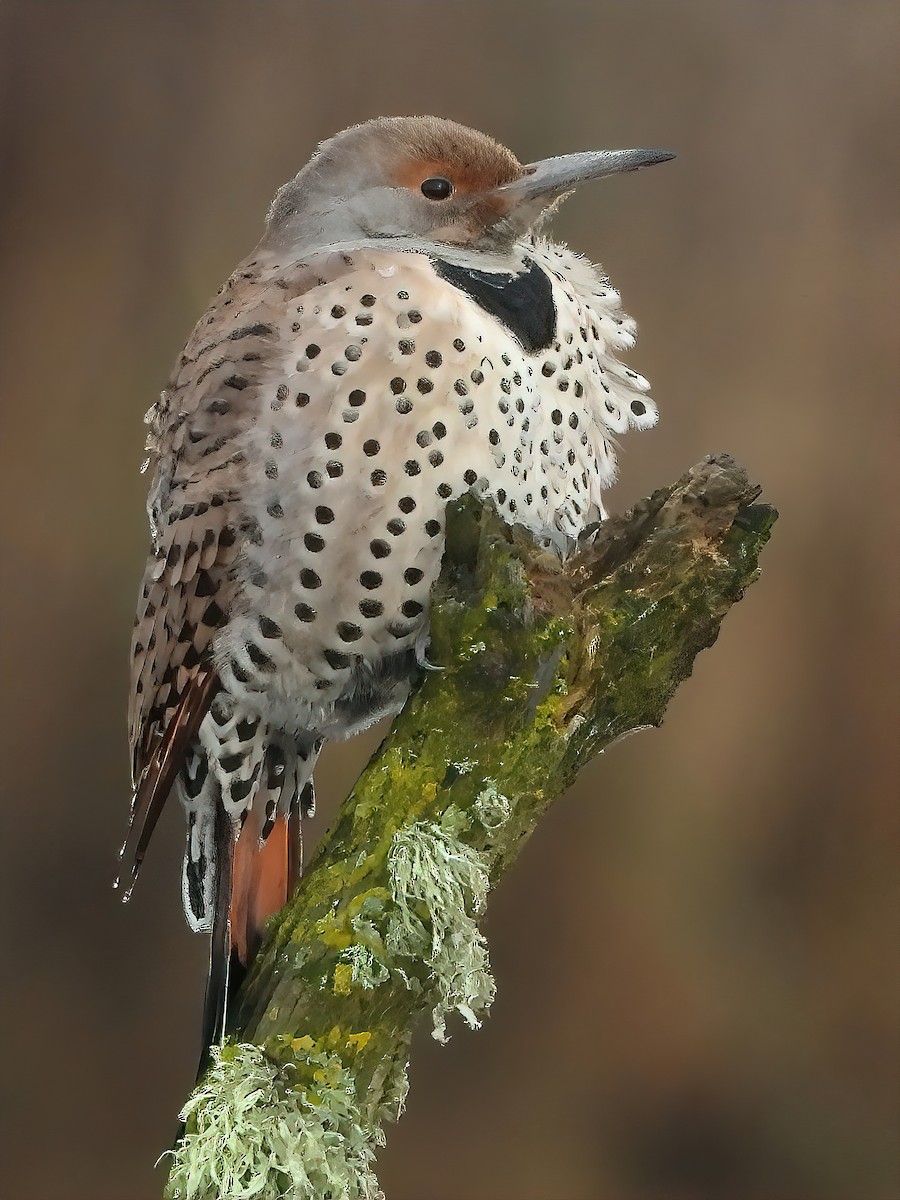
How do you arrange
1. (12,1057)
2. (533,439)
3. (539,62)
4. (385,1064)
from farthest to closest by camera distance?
(539,62)
(12,1057)
(533,439)
(385,1064)

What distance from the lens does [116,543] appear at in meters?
2.07

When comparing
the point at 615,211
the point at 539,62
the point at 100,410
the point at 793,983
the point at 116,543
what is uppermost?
the point at 539,62

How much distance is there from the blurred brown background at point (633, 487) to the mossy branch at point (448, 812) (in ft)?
2.60

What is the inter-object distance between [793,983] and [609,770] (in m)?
0.53

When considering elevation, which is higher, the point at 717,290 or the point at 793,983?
the point at 717,290

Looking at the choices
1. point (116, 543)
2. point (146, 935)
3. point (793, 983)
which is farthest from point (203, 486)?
point (793, 983)

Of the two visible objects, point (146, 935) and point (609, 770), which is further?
point (609, 770)

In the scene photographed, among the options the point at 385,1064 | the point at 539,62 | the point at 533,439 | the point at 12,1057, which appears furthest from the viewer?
the point at 539,62

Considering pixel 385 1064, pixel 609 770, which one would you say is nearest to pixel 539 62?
pixel 609 770

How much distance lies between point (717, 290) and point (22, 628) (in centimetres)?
151

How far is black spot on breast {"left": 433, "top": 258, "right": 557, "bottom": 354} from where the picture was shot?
147 cm

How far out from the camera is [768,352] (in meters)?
2.11

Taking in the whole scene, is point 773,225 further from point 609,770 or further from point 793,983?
point 793,983

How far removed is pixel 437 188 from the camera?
1556 millimetres
